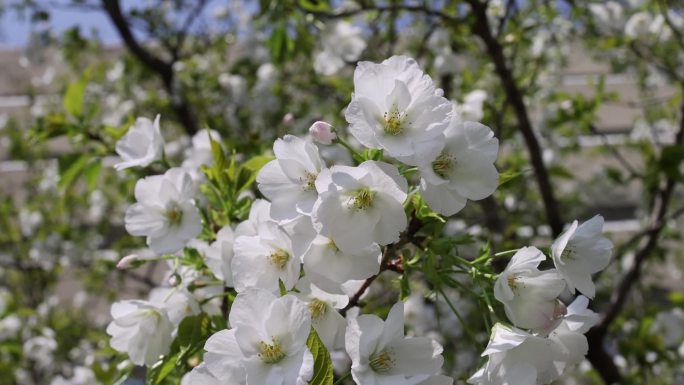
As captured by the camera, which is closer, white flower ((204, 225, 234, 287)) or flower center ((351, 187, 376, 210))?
flower center ((351, 187, 376, 210))

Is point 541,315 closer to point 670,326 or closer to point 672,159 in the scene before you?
point 672,159

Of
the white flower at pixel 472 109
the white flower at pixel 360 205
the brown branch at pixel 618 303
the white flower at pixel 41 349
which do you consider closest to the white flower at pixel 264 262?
the white flower at pixel 360 205

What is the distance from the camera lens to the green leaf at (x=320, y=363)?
0.79 m

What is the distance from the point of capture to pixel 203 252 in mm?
1155

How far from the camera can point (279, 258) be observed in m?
0.93

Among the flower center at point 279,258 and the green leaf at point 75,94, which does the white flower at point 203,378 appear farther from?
the green leaf at point 75,94

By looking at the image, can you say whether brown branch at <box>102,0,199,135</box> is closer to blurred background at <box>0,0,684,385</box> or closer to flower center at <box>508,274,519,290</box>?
blurred background at <box>0,0,684,385</box>

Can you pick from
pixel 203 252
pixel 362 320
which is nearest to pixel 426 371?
pixel 362 320

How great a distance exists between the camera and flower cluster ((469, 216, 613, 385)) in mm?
852

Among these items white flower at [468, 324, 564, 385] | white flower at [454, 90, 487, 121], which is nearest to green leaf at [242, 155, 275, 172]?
white flower at [468, 324, 564, 385]

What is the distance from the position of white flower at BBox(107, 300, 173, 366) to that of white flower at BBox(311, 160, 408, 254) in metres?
0.41

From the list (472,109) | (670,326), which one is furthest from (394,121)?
(670,326)

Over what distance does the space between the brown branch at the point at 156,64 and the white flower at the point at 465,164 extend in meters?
3.06

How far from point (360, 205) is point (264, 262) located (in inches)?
7.5
